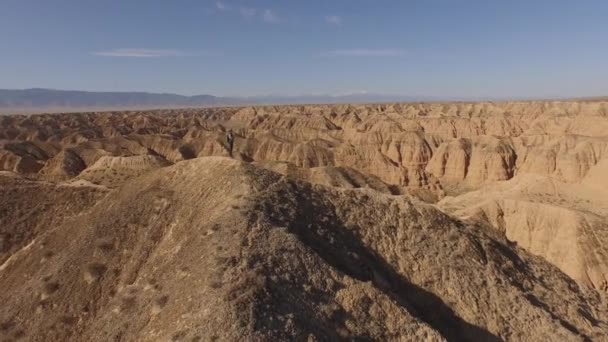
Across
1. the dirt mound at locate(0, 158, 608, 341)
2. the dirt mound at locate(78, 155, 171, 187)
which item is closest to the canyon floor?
the dirt mound at locate(0, 158, 608, 341)

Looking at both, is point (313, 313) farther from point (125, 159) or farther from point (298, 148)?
point (298, 148)

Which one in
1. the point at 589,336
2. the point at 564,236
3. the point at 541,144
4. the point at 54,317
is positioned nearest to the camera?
the point at 54,317

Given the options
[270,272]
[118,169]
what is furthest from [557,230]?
[118,169]

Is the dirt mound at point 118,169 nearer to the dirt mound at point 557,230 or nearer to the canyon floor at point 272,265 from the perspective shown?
the canyon floor at point 272,265

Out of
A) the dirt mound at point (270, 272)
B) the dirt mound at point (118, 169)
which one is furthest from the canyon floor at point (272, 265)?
the dirt mound at point (118, 169)

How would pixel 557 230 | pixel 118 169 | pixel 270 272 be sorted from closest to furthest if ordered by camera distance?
pixel 270 272 → pixel 557 230 → pixel 118 169

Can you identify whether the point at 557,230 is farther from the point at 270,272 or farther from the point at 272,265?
the point at 270,272

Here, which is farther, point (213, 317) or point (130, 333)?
point (130, 333)

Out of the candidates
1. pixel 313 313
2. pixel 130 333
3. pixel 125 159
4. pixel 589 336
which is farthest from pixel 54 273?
pixel 125 159
